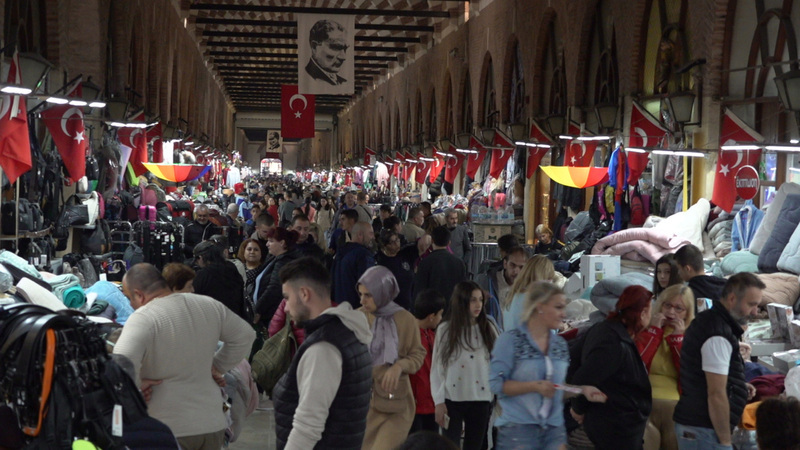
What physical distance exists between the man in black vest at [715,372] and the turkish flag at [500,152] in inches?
499

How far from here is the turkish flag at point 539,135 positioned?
15.5m

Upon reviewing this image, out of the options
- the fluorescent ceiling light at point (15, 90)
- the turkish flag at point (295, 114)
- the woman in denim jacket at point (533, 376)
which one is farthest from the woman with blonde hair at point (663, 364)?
the turkish flag at point (295, 114)

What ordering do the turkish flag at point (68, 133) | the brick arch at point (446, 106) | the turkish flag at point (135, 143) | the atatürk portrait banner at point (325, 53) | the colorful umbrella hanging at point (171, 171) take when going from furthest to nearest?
1. the brick arch at point (446, 106)
2. the atatürk portrait banner at point (325, 53)
3. the colorful umbrella hanging at point (171, 171)
4. the turkish flag at point (135, 143)
5. the turkish flag at point (68, 133)

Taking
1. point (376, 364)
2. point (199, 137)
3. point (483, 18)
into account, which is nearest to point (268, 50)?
Answer: point (199, 137)

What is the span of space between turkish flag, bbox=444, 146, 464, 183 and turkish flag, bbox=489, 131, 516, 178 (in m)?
3.62

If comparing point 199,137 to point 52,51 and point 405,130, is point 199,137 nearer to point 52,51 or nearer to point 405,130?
point 405,130

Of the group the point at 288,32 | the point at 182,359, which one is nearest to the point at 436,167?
the point at 288,32

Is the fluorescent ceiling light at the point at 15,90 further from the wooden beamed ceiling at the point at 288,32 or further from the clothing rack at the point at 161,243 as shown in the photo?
the wooden beamed ceiling at the point at 288,32

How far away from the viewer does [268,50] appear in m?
33.5

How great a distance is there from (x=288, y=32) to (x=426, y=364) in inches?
943

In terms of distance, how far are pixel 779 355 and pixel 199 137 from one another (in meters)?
25.1

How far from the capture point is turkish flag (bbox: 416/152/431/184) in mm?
25961

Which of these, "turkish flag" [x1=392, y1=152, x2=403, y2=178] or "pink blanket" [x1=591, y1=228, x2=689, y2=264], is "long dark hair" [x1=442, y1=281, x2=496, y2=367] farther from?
"turkish flag" [x1=392, y1=152, x2=403, y2=178]

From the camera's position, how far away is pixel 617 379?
4707 millimetres
